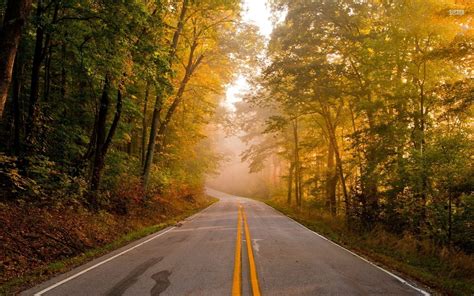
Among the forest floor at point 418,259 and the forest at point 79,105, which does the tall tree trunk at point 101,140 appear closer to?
the forest at point 79,105

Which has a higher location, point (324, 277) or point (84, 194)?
point (84, 194)

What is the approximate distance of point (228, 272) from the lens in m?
7.00

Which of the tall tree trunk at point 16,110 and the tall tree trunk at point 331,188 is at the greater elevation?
the tall tree trunk at point 16,110

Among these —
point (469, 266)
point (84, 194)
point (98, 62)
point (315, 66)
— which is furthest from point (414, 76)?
point (84, 194)

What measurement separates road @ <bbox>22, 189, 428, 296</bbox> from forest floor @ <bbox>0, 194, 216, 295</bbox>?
23.4 inches

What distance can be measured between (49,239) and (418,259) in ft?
35.0

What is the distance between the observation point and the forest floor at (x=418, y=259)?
23.7 feet

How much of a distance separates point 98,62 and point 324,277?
349 inches

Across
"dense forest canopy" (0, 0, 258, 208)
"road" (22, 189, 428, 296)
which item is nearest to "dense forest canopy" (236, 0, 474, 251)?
"road" (22, 189, 428, 296)

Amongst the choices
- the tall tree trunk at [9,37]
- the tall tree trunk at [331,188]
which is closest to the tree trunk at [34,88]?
the tall tree trunk at [9,37]

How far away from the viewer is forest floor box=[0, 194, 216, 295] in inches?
285

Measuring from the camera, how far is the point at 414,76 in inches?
504

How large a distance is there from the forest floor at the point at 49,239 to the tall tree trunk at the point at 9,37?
3.29 m

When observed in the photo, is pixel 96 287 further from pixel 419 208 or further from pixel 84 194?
pixel 419 208
